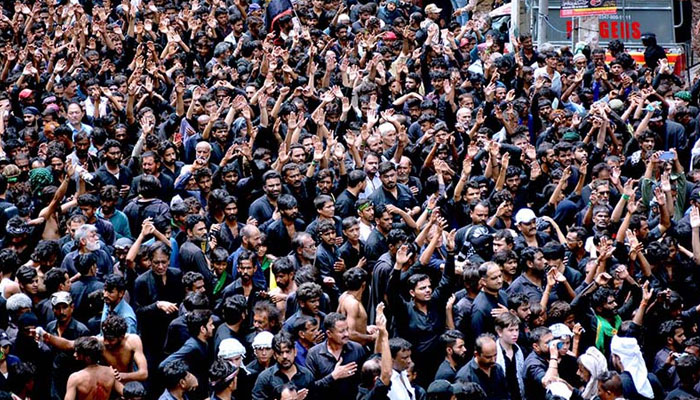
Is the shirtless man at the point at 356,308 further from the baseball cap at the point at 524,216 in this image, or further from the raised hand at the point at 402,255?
the baseball cap at the point at 524,216

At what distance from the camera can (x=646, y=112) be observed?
15477mm

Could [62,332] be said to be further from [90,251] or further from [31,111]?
[31,111]

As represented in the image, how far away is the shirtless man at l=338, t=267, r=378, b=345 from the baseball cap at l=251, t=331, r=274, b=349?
0.92 m

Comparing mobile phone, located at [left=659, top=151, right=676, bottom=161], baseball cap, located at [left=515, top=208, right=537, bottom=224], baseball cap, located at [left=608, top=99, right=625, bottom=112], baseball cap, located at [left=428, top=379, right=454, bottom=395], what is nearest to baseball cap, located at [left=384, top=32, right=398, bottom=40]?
baseball cap, located at [left=608, top=99, right=625, bottom=112]

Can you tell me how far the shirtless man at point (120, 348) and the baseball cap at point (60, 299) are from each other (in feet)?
0.96

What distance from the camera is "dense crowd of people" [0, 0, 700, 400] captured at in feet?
31.3

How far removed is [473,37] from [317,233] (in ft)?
26.9

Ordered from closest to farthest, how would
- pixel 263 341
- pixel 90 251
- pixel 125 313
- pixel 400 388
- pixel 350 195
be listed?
pixel 400 388 → pixel 263 341 → pixel 125 313 → pixel 90 251 → pixel 350 195

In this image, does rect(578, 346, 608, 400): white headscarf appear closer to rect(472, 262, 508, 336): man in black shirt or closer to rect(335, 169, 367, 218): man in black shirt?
rect(472, 262, 508, 336): man in black shirt

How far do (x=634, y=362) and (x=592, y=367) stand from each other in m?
0.59

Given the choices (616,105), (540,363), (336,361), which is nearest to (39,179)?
(336,361)

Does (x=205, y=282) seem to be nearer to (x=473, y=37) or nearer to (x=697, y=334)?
(x=697, y=334)

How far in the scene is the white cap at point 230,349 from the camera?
9.20 meters

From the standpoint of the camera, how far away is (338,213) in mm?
12664
